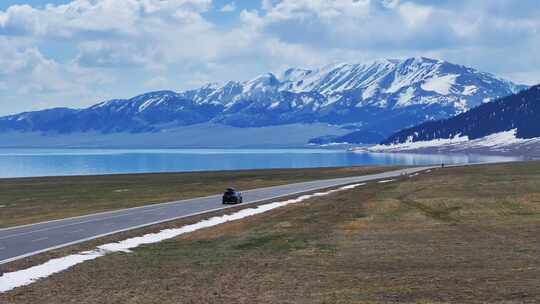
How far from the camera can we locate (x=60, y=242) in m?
38.7

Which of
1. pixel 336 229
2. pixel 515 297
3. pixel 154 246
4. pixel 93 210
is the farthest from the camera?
pixel 93 210

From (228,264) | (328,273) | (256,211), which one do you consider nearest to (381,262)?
(328,273)

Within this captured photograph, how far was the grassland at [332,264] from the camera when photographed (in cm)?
2308

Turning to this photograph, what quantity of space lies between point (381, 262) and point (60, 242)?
1750 centimetres

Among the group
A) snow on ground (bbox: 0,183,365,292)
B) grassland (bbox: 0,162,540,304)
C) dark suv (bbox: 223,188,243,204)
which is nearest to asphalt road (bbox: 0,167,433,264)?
dark suv (bbox: 223,188,243,204)

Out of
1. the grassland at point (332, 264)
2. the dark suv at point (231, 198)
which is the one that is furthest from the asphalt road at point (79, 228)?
the grassland at point (332, 264)

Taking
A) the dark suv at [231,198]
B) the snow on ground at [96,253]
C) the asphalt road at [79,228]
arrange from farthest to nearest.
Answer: the dark suv at [231,198] → the asphalt road at [79,228] → the snow on ground at [96,253]

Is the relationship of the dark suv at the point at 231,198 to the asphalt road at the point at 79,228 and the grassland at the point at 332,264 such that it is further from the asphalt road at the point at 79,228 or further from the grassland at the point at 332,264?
the grassland at the point at 332,264

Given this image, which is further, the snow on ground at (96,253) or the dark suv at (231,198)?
the dark suv at (231,198)

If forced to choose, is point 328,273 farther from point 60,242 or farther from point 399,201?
point 399,201

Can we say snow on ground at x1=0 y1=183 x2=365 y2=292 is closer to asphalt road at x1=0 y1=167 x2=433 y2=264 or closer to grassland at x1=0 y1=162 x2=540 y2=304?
grassland at x1=0 y1=162 x2=540 y2=304

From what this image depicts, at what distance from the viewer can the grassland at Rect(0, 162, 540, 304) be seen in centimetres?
2308

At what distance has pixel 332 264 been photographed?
29.9 m

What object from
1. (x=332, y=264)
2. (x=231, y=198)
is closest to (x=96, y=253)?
→ (x=332, y=264)
